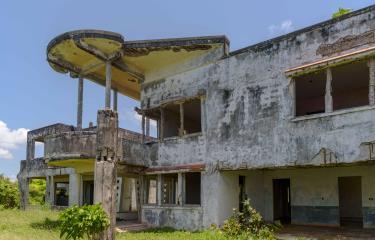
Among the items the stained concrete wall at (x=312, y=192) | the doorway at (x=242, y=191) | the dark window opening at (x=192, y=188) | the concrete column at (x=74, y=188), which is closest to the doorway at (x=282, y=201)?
the stained concrete wall at (x=312, y=192)

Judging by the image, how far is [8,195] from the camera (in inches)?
1185

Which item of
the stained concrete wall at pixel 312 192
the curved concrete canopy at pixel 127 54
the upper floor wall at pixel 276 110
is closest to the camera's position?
the upper floor wall at pixel 276 110

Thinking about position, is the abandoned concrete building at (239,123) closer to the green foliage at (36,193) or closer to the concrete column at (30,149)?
the concrete column at (30,149)

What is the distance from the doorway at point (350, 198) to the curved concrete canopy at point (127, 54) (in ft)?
27.9

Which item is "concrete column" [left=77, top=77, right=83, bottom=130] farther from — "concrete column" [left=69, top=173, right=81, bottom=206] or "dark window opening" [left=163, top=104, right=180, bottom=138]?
"concrete column" [left=69, top=173, right=81, bottom=206]

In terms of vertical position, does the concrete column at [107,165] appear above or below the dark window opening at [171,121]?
below

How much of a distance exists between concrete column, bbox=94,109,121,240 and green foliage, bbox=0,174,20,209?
931 inches

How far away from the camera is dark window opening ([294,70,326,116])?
1398 cm

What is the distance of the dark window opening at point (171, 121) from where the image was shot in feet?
57.8

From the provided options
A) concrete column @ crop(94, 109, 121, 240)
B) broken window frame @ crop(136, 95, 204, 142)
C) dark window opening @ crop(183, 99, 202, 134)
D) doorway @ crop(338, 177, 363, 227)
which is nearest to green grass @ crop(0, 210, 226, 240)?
broken window frame @ crop(136, 95, 204, 142)

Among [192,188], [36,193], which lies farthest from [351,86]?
[36,193]

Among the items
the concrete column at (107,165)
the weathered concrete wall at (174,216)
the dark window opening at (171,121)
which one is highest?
the dark window opening at (171,121)

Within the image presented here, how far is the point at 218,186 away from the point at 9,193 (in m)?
21.6

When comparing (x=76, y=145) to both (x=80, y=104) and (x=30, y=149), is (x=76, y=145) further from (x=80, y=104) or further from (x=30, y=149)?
(x=30, y=149)
